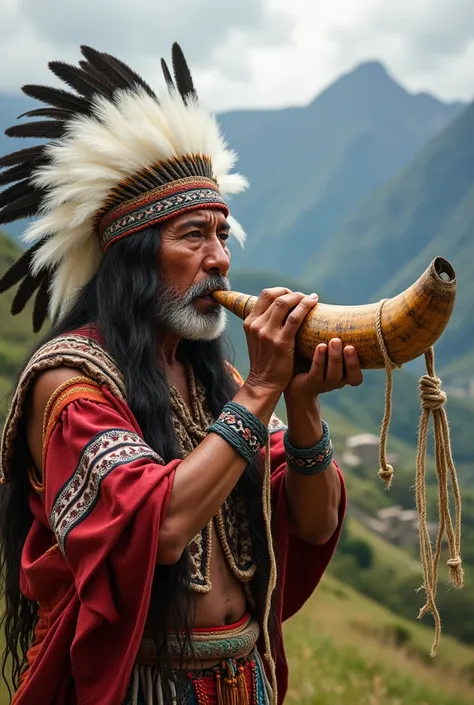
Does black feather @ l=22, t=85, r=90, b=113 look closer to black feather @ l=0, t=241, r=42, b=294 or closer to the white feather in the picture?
the white feather

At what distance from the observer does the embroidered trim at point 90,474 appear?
6.89 feet

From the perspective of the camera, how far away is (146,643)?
2320 mm

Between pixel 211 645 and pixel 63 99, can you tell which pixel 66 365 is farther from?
pixel 63 99

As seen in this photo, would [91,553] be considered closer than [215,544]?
Yes

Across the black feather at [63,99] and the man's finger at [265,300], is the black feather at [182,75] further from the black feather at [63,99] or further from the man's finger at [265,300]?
the man's finger at [265,300]

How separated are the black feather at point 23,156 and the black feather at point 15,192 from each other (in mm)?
69

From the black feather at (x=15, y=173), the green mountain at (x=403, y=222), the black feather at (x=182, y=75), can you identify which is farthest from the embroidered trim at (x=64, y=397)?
the green mountain at (x=403, y=222)

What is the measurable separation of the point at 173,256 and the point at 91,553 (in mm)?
936

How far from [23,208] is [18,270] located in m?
0.23

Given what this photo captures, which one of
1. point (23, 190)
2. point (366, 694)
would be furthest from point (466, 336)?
point (23, 190)

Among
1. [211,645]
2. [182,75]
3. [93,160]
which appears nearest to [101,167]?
[93,160]

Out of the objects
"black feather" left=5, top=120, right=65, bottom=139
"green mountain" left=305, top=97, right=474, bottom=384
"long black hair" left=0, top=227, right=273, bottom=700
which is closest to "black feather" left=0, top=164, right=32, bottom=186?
"black feather" left=5, top=120, right=65, bottom=139

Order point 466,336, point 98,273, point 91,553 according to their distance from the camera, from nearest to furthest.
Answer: point 91,553, point 98,273, point 466,336

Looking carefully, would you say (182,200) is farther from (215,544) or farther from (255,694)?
(255,694)
